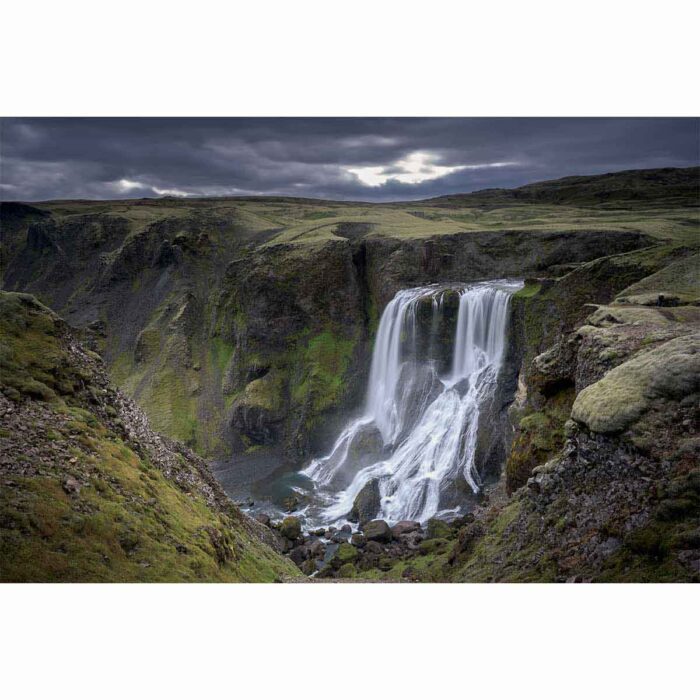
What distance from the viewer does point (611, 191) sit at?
123 ft

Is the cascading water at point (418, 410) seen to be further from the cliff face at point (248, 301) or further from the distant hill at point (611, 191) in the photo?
the distant hill at point (611, 191)

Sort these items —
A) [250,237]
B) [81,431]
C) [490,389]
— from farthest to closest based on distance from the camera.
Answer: [250,237]
[490,389]
[81,431]

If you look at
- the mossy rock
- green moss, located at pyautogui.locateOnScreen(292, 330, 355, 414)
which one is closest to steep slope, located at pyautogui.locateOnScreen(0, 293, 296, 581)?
the mossy rock

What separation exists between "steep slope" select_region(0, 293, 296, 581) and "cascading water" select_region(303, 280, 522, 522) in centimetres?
1702

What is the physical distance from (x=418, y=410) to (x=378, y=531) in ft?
37.9

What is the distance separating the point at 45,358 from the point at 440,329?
26.7 meters

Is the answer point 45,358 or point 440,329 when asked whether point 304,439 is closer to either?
point 440,329

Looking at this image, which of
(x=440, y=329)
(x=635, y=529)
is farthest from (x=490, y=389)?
(x=635, y=529)

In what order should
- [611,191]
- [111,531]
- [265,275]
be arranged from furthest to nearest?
1. [265,275]
2. [611,191]
3. [111,531]

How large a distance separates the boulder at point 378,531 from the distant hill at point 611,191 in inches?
684

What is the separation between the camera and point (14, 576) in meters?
8.15

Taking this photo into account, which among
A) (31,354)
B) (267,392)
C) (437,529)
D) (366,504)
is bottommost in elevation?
(366,504)

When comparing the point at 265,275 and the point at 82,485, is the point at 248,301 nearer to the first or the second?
the point at 265,275

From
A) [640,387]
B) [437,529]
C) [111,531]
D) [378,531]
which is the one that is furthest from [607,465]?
[378,531]
